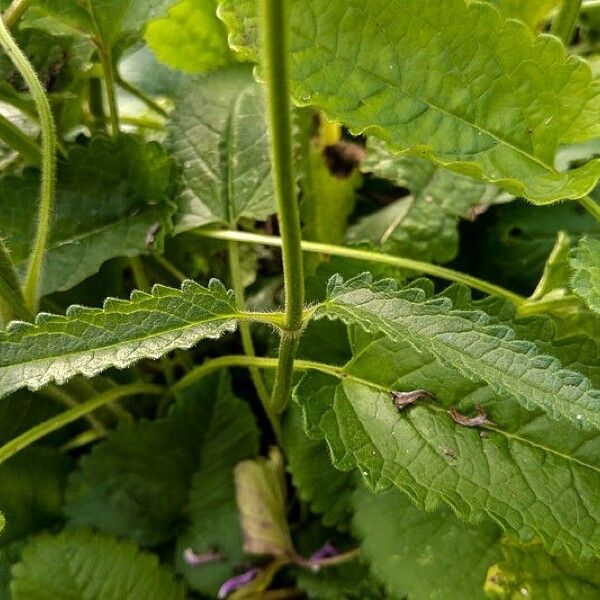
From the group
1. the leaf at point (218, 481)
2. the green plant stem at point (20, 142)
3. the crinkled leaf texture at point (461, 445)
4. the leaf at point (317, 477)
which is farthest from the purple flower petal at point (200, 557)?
the green plant stem at point (20, 142)

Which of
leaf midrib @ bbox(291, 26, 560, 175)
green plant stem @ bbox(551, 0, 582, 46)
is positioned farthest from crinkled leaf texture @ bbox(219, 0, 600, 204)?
green plant stem @ bbox(551, 0, 582, 46)

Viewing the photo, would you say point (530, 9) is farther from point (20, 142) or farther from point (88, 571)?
point (88, 571)

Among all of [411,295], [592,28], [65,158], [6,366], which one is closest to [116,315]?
[6,366]

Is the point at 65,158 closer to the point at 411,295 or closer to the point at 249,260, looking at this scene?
the point at 249,260

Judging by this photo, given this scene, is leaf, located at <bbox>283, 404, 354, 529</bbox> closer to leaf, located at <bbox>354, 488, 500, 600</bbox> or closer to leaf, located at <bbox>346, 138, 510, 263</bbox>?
leaf, located at <bbox>354, 488, 500, 600</bbox>

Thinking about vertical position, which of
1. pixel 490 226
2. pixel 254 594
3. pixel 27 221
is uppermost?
pixel 27 221

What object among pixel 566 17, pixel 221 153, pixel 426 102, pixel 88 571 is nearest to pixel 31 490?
pixel 88 571
